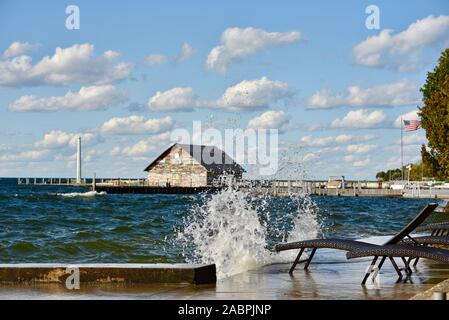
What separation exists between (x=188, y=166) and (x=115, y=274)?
107 meters

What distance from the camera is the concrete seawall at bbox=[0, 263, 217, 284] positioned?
8.74 metres

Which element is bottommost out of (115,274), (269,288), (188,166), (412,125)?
(269,288)

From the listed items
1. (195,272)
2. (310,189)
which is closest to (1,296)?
(195,272)

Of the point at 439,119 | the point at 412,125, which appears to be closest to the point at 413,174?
the point at 412,125

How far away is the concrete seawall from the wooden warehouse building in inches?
3938

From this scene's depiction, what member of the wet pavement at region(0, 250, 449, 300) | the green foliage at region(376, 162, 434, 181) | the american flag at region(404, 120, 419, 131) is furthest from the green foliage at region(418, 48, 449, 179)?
the green foliage at region(376, 162, 434, 181)

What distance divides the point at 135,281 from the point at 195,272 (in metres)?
0.65

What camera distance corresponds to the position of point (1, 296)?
26.1 feet

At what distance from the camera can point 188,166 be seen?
115250 millimetres

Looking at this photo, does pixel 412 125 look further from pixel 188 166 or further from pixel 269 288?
pixel 188 166

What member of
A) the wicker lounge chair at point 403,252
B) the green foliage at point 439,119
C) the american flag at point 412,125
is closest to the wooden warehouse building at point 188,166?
the american flag at point 412,125

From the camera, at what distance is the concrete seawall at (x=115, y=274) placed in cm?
874

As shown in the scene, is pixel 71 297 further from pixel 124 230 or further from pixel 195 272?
pixel 124 230

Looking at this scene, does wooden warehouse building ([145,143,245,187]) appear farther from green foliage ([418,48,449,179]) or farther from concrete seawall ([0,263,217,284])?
concrete seawall ([0,263,217,284])
